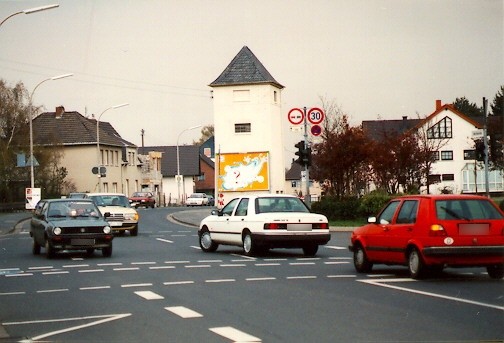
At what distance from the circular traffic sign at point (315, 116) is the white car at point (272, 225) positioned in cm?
1169

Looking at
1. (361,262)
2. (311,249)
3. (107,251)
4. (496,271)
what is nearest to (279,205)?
(311,249)

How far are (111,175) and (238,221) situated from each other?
8074 cm

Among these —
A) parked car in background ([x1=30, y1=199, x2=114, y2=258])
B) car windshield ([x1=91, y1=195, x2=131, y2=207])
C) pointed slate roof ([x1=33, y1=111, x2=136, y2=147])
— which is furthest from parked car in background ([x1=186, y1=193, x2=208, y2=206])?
parked car in background ([x1=30, y1=199, x2=114, y2=258])

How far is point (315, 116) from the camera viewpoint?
3625cm

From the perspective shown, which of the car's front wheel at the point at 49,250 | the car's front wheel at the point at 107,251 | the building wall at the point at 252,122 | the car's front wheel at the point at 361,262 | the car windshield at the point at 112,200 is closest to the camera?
the car's front wheel at the point at 361,262

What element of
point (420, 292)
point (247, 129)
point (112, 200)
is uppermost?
point (247, 129)

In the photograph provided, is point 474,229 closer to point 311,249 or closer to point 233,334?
point 233,334

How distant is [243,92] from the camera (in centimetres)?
7769

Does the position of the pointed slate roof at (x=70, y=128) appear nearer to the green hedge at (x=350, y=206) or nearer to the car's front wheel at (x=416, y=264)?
the green hedge at (x=350, y=206)

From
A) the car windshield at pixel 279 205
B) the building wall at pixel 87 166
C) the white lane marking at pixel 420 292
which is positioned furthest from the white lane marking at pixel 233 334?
the building wall at pixel 87 166

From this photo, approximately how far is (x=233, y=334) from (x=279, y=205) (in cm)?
1339

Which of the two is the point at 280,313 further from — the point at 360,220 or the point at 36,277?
A: the point at 360,220

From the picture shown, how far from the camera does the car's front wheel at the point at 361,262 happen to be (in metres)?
18.3

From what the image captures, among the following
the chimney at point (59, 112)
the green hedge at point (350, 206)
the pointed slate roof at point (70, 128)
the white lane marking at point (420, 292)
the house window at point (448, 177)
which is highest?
the chimney at point (59, 112)
